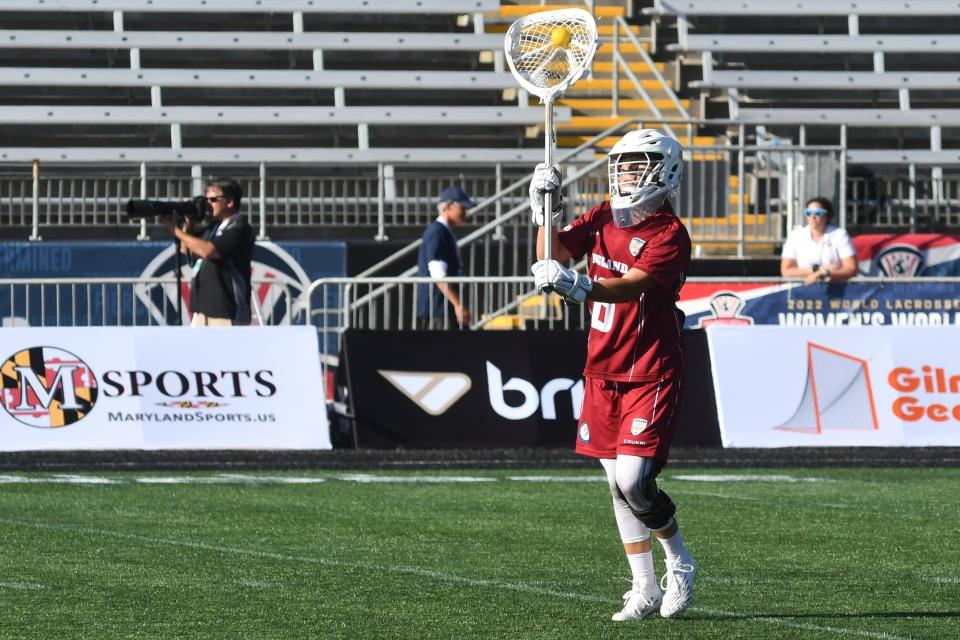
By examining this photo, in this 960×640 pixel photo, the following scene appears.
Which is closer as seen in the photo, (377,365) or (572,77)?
(572,77)

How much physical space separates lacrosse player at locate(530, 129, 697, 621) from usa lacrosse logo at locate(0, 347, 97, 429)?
7404mm

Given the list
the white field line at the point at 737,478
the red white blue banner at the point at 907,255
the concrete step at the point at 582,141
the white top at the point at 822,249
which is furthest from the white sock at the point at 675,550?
A: the concrete step at the point at 582,141

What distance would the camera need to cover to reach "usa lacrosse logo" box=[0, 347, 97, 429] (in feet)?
42.9

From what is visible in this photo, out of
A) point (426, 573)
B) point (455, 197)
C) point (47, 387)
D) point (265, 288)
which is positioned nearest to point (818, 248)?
point (455, 197)

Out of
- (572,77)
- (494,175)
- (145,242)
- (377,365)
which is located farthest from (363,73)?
(572,77)

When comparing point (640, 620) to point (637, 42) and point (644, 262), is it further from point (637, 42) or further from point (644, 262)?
point (637, 42)

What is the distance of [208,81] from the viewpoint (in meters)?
21.0

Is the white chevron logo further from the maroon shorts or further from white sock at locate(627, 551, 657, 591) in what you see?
white sock at locate(627, 551, 657, 591)

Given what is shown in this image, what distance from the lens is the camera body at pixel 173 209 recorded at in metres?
13.1

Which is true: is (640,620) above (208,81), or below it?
below

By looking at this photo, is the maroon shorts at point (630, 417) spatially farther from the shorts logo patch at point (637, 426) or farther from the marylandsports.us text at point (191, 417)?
the marylandsports.us text at point (191, 417)

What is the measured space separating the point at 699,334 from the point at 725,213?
4.68 m

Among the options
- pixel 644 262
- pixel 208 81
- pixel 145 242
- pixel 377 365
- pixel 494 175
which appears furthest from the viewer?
pixel 208 81

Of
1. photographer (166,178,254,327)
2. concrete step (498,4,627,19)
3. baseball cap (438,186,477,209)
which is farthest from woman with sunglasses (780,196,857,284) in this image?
concrete step (498,4,627,19)
